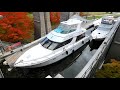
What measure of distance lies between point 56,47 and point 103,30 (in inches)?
204

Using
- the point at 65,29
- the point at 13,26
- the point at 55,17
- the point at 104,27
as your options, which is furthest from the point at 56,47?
the point at 55,17

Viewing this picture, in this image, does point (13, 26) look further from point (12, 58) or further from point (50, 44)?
point (50, 44)

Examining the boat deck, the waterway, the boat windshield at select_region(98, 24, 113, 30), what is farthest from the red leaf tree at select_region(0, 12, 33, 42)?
the boat windshield at select_region(98, 24, 113, 30)

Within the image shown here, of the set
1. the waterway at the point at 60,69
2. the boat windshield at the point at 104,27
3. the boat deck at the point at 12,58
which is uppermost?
the boat windshield at the point at 104,27

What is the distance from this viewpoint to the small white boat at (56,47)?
9.51 meters

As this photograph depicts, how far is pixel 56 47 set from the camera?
10.4m

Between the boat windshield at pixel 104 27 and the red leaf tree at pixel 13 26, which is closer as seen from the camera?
the red leaf tree at pixel 13 26

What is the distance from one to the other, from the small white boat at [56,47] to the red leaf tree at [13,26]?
8.73 ft

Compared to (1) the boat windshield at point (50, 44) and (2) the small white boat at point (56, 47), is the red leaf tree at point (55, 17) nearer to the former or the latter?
(2) the small white boat at point (56, 47)

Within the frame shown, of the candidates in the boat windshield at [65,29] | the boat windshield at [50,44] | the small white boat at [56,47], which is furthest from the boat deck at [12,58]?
the boat windshield at [65,29]
